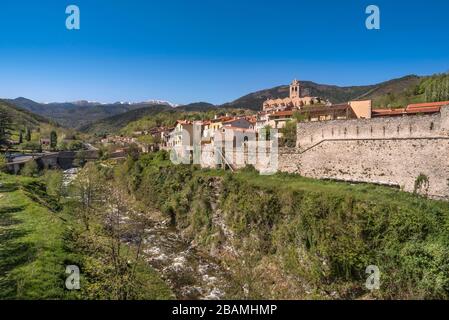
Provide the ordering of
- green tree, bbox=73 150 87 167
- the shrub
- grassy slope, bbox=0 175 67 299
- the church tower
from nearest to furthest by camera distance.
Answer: grassy slope, bbox=0 175 67 299 < the shrub < green tree, bbox=73 150 87 167 < the church tower

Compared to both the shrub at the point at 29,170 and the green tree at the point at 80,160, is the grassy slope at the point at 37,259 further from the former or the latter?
the green tree at the point at 80,160

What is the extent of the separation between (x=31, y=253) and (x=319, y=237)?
52.2 ft

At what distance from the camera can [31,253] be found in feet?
56.6

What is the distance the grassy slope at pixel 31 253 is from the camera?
13625 mm

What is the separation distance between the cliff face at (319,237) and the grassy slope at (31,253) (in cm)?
887

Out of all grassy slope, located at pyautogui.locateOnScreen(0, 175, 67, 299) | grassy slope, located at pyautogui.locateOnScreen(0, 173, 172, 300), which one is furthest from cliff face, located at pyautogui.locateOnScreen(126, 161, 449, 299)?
grassy slope, located at pyautogui.locateOnScreen(0, 175, 67, 299)

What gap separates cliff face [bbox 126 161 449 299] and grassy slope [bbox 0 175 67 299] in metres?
8.87

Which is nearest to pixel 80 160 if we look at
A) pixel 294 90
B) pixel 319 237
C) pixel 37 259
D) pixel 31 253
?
pixel 294 90

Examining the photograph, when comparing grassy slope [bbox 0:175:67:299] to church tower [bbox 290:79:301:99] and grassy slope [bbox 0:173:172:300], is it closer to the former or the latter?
grassy slope [bbox 0:173:172:300]

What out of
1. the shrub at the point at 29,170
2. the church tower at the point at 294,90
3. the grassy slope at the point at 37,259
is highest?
the church tower at the point at 294,90

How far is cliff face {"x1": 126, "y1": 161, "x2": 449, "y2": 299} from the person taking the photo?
44.0 ft

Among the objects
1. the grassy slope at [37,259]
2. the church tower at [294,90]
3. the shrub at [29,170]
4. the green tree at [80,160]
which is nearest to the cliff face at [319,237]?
the grassy slope at [37,259]

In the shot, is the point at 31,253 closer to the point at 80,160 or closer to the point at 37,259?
the point at 37,259
